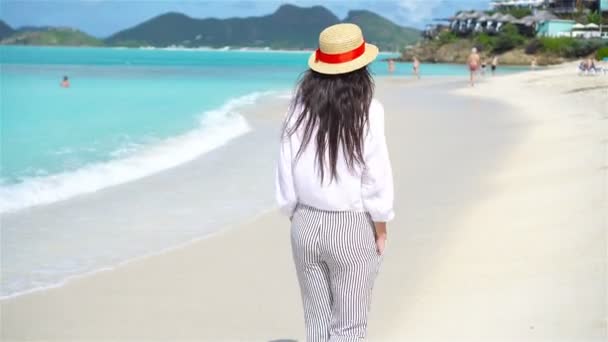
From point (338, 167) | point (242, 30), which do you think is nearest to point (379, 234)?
point (338, 167)

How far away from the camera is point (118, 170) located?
10625mm

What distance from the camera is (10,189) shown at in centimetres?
932

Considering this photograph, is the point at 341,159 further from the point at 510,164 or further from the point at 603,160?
the point at 510,164

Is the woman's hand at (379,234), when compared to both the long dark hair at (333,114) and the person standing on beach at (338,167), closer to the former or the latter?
the person standing on beach at (338,167)

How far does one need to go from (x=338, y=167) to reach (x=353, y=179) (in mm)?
69

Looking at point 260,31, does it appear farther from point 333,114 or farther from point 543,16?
point 333,114

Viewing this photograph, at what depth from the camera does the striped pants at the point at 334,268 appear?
9.13 feet

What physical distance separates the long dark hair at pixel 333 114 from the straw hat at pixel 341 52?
0.03 m

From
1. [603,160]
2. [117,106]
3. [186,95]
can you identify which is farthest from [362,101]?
[186,95]

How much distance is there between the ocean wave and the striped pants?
5920mm

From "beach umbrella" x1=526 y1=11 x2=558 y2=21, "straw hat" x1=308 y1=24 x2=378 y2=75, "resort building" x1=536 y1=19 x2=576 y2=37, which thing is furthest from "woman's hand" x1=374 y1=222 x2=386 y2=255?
"beach umbrella" x1=526 y1=11 x2=558 y2=21

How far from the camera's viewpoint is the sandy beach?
4.38m

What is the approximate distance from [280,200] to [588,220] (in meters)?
3.90

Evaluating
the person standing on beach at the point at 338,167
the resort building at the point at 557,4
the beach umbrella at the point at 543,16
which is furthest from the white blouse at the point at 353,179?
the resort building at the point at 557,4
